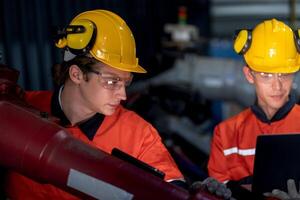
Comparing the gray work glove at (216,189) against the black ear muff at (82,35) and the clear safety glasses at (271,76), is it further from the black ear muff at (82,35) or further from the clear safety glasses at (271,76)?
the clear safety glasses at (271,76)

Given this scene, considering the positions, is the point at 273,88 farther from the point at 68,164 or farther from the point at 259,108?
the point at 68,164

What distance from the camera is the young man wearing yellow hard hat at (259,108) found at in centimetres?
237

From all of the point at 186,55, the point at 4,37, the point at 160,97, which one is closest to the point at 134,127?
the point at 4,37

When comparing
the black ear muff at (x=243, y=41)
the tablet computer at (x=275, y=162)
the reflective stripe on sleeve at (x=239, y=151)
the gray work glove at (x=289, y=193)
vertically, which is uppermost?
the black ear muff at (x=243, y=41)

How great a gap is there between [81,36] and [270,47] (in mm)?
889

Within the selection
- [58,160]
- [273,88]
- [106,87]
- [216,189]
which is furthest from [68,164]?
[273,88]

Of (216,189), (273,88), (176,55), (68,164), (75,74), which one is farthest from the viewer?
(176,55)

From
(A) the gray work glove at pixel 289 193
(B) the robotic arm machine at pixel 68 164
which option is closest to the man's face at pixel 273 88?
(A) the gray work glove at pixel 289 193

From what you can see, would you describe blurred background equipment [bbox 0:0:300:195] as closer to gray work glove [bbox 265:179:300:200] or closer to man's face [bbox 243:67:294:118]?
man's face [bbox 243:67:294:118]

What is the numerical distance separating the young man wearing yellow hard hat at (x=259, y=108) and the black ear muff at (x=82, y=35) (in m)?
0.74

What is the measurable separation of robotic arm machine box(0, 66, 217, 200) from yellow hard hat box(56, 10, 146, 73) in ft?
2.04

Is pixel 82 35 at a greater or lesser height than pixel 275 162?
greater

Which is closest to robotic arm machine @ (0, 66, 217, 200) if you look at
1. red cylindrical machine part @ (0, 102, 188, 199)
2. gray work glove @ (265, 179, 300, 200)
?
red cylindrical machine part @ (0, 102, 188, 199)

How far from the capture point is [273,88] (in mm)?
2303
